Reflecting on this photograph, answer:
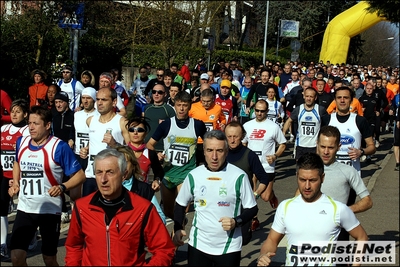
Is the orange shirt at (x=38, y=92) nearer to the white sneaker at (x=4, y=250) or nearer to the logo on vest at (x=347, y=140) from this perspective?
the white sneaker at (x=4, y=250)

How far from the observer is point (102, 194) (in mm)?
4340

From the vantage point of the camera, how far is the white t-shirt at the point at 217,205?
5430mm

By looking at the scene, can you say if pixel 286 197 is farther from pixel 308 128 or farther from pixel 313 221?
A: pixel 313 221

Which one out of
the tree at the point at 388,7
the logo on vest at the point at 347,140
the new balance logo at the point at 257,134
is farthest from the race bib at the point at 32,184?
the tree at the point at 388,7

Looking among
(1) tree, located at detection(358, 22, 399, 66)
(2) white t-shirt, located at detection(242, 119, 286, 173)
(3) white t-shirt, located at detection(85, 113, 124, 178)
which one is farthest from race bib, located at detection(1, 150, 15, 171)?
(1) tree, located at detection(358, 22, 399, 66)

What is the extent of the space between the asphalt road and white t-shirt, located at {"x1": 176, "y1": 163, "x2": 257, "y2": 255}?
3.79ft

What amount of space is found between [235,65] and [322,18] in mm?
35280

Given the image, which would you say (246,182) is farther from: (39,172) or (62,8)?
(62,8)

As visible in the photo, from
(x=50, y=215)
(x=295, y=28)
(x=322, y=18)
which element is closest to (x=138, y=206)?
(x=50, y=215)

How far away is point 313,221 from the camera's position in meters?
→ 4.59

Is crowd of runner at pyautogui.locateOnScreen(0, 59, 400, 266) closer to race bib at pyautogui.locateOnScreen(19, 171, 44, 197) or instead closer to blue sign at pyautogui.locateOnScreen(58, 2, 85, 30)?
race bib at pyautogui.locateOnScreen(19, 171, 44, 197)

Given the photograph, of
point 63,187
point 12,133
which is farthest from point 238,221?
point 12,133

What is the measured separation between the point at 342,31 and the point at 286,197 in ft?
86.3

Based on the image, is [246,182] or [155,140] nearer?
[246,182]
